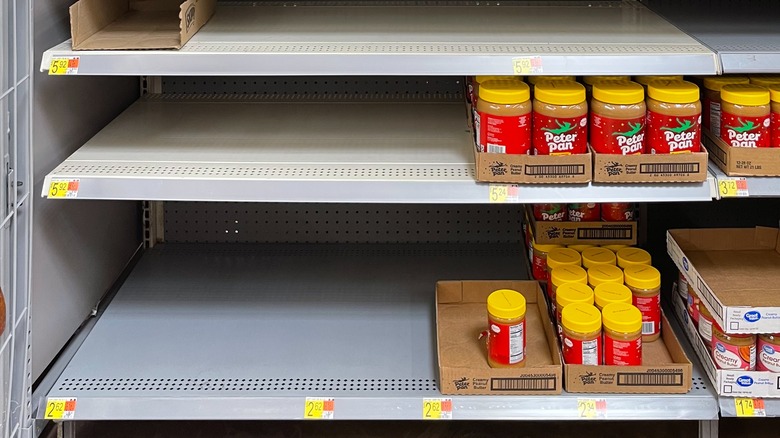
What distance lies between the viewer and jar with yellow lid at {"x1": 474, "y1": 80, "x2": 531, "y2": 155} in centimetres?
190

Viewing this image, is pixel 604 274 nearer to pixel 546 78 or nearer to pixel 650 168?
pixel 650 168

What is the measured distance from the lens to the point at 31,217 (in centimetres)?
193

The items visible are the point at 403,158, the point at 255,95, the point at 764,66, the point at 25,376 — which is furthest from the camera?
the point at 255,95

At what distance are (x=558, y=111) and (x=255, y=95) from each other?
1126 millimetres

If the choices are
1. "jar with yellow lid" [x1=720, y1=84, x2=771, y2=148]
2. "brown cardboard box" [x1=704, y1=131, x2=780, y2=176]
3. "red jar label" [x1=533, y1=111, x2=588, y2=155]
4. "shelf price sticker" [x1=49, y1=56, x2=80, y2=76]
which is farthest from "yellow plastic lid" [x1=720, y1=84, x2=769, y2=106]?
"shelf price sticker" [x1=49, y1=56, x2=80, y2=76]

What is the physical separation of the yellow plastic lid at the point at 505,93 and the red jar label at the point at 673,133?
11.1 inches

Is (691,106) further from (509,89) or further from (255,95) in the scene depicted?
(255,95)

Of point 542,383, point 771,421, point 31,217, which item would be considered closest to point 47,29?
point 31,217

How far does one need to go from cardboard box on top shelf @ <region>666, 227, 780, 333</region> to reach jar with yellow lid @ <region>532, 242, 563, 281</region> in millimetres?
328

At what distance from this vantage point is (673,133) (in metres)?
1.91

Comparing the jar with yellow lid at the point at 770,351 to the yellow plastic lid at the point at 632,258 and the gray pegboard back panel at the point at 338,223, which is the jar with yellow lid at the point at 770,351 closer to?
the yellow plastic lid at the point at 632,258

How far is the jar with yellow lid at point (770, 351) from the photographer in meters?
1.99

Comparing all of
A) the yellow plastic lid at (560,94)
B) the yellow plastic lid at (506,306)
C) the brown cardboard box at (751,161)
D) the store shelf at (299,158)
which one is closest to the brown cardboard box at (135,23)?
the store shelf at (299,158)

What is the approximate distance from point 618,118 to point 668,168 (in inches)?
6.3
